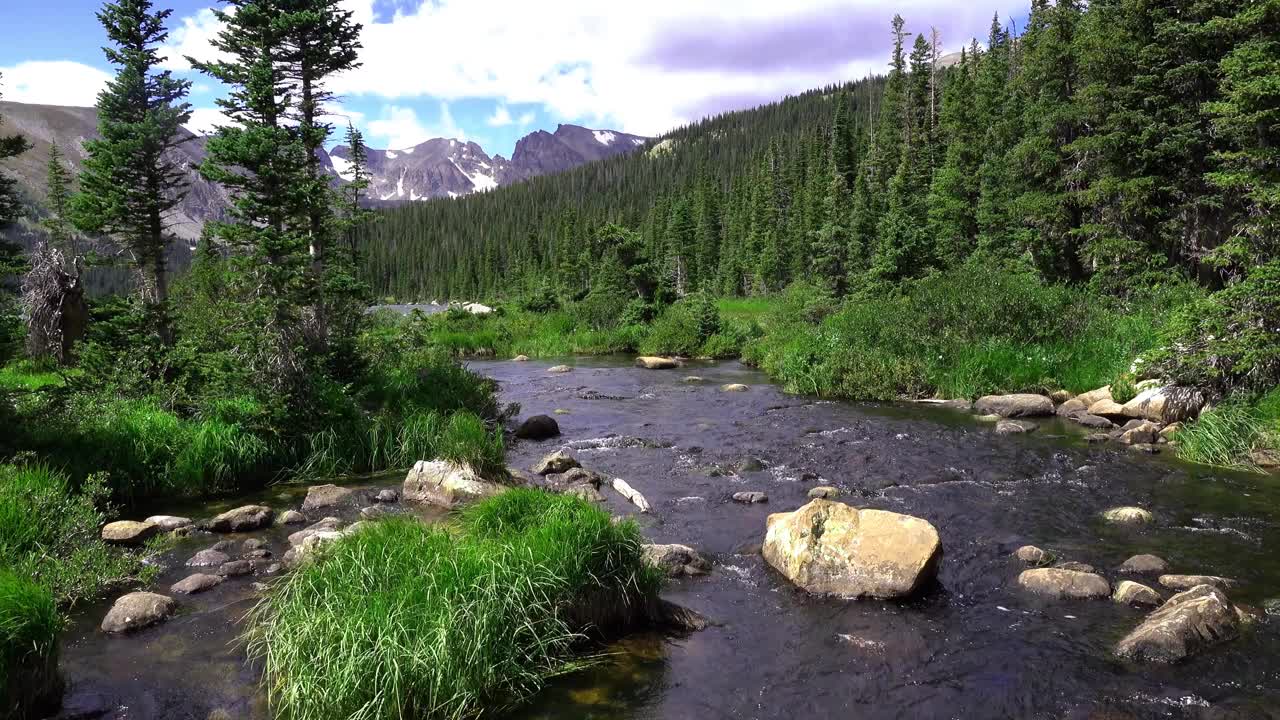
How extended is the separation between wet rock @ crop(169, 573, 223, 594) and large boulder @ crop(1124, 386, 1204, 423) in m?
20.5

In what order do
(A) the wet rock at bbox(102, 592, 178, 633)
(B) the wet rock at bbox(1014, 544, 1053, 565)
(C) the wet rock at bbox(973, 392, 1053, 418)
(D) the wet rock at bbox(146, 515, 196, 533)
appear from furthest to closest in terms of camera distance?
(C) the wet rock at bbox(973, 392, 1053, 418), (D) the wet rock at bbox(146, 515, 196, 533), (B) the wet rock at bbox(1014, 544, 1053, 565), (A) the wet rock at bbox(102, 592, 178, 633)

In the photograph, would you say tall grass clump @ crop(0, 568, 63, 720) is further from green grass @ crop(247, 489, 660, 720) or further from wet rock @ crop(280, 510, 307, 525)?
wet rock @ crop(280, 510, 307, 525)

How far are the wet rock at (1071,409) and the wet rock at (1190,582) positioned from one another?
38.3ft

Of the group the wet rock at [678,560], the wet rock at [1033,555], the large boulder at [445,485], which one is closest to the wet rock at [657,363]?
the large boulder at [445,485]

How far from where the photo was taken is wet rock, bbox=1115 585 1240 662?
798 cm

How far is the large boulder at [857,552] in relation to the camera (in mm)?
9633

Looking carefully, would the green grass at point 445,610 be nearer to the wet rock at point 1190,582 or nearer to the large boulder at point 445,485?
the large boulder at point 445,485

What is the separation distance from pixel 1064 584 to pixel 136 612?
11661mm

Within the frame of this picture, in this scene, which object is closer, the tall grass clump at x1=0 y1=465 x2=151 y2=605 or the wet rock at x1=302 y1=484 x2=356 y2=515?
the tall grass clump at x1=0 y1=465 x2=151 y2=605

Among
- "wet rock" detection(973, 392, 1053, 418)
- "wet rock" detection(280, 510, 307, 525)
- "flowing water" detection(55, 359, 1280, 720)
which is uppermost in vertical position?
"wet rock" detection(973, 392, 1053, 418)

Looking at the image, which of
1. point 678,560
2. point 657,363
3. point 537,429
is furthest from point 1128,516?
point 657,363

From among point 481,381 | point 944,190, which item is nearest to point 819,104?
point 944,190

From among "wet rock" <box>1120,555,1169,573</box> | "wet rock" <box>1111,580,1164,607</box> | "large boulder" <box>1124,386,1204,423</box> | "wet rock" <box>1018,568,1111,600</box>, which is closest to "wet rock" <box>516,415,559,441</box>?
"wet rock" <box>1018,568,1111,600</box>

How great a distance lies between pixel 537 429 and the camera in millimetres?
20578
